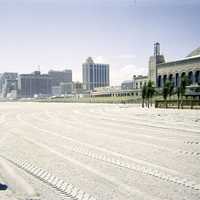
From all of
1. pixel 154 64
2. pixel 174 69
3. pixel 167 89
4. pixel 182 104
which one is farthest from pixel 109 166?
pixel 154 64

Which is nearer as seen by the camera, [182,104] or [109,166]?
[109,166]

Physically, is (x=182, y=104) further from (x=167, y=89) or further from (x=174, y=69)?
(x=174, y=69)

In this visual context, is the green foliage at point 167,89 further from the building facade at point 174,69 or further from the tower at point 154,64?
the tower at point 154,64

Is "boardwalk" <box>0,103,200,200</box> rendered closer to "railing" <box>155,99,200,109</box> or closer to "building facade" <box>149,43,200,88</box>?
"railing" <box>155,99,200,109</box>

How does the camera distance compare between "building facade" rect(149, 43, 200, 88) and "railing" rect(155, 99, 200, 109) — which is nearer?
"railing" rect(155, 99, 200, 109)

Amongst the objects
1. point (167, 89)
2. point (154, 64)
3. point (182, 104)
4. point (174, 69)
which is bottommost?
point (182, 104)

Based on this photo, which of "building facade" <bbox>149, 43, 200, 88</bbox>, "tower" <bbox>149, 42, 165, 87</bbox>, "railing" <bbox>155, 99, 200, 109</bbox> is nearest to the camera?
"railing" <bbox>155, 99, 200, 109</bbox>

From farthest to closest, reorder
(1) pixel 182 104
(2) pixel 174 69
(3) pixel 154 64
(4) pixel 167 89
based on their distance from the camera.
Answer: (3) pixel 154 64, (2) pixel 174 69, (4) pixel 167 89, (1) pixel 182 104

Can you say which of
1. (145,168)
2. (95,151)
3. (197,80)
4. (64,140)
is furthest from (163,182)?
(197,80)

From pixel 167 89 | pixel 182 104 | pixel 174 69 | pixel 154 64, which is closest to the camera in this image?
pixel 182 104

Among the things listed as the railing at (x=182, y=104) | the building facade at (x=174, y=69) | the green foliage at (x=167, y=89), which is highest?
the building facade at (x=174, y=69)

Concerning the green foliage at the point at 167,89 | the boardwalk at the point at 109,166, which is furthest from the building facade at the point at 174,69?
the boardwalk at the point at 109,166

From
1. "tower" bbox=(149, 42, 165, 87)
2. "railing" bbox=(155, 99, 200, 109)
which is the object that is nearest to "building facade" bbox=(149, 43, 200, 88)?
"tower" bbox=(149, 42, 165, 87)

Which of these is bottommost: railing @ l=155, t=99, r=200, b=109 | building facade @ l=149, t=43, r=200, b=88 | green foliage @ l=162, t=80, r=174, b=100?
railing @ l=155, t=99, r=200, b=109
